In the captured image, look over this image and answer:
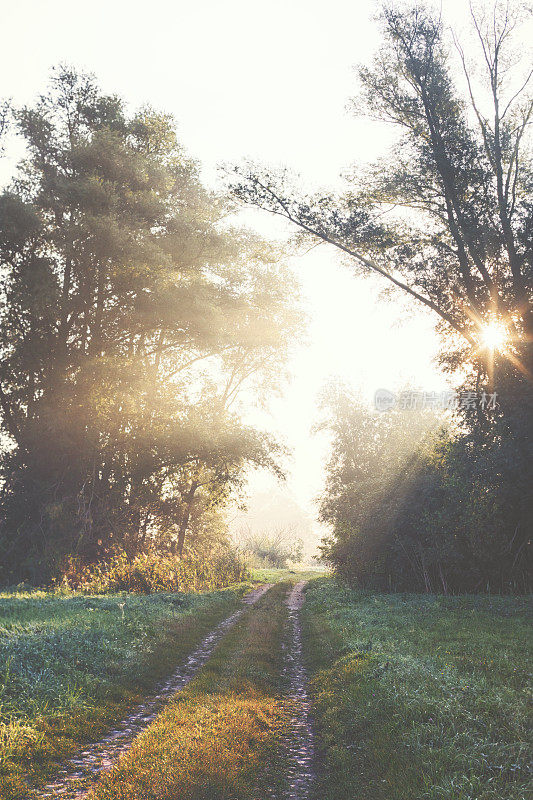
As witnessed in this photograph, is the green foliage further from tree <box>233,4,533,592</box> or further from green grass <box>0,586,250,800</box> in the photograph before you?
green grass <box>0,586,250,800</box>

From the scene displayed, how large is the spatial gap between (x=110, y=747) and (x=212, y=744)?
120 cm

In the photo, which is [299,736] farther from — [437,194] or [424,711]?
[437,194]

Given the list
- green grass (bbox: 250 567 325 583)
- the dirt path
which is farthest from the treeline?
the dirt path

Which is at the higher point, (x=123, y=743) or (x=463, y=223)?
(x=463, y=223)

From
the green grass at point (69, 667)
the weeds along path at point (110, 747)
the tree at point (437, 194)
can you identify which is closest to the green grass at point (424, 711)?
the weeds along path at point (110, 747)

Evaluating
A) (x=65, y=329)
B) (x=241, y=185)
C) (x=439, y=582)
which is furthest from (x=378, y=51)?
(x=439, y=582)

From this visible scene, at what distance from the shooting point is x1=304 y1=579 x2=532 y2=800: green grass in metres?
4.48

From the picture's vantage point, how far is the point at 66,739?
566 centimetres

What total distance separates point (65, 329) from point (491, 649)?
17.8 metres

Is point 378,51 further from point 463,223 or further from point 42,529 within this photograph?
point 42,529

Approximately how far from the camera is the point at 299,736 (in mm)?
6305

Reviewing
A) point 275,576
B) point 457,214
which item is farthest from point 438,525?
point 275,576

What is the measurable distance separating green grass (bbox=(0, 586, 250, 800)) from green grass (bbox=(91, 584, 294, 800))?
2.59 feet

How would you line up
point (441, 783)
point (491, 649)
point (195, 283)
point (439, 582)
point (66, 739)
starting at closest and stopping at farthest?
point (441, 783) < point (66, 739) < point (491, 649) < point (439, 582) < point (195, 283)
